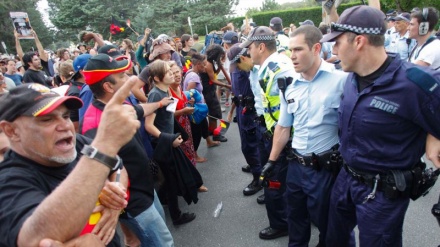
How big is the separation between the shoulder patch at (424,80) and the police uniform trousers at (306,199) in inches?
39.0

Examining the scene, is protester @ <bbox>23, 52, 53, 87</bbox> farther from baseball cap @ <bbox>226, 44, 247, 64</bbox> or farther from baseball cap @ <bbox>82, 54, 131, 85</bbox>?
baseball cap @ <bbox>82, 54, 131, 85</bbox>

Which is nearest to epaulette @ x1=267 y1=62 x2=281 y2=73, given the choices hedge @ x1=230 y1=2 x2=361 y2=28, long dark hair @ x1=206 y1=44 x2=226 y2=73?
long dark hair @ x1=206 y1=44 x2=226 y2=73

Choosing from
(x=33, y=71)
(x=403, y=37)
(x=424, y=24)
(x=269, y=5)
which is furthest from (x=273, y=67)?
(x=269, y=5)

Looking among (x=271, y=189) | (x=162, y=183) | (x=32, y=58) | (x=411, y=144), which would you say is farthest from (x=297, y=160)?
(x=32, y=58)

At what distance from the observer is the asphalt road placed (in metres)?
3.06

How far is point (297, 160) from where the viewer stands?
2.59m

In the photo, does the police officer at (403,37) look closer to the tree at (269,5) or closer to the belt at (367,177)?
the belt at (367,177)

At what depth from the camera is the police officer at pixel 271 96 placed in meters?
2.99

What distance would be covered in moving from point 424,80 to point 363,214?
950 mm

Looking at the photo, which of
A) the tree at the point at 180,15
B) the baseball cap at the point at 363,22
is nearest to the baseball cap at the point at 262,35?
the baseball cap at the point at 363,22

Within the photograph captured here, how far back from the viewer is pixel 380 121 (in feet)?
6.05

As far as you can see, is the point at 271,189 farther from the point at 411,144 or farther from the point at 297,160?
the point at 411,144

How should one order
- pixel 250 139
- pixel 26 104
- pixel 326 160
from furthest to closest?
1. pixel 250 139
2. pixel 326 160
3. pixel 26 104

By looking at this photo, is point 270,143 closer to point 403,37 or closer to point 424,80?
point 424,80
